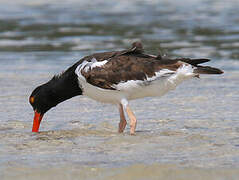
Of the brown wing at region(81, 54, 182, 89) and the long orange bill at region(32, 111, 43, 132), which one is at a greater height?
the brown wing at region(81, 54, 182, 89)

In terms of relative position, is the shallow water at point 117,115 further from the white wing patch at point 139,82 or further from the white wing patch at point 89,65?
the white wing patch at point 89,65

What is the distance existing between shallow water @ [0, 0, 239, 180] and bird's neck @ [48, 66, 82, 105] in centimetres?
36

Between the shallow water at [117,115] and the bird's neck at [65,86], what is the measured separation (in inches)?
14.1

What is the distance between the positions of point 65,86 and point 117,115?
1.00 meters

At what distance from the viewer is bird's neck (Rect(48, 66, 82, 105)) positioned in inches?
256

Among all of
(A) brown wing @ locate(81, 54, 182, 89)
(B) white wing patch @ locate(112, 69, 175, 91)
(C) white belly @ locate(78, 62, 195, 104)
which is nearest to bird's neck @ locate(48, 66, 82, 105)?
(C) white belly @ locate(78, 62, 195, 104)

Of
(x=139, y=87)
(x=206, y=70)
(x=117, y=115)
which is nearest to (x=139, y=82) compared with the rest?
(x=139, y=87)

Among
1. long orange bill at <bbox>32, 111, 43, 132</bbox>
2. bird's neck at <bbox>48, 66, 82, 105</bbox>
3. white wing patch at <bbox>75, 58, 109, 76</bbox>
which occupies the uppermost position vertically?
white wing patch at <bbox>75, 58, 109, 76</bbox>

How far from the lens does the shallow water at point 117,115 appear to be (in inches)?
196

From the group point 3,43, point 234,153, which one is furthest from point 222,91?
point 3,43

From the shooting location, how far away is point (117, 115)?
24.0ft

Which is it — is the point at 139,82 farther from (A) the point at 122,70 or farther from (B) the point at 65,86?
(B) the point at 65,86

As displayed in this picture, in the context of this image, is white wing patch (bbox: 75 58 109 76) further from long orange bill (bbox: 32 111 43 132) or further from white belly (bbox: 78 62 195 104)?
long orange bill (bbox: 32 111 43 132)

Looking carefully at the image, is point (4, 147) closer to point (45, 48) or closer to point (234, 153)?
point (234, 153)
